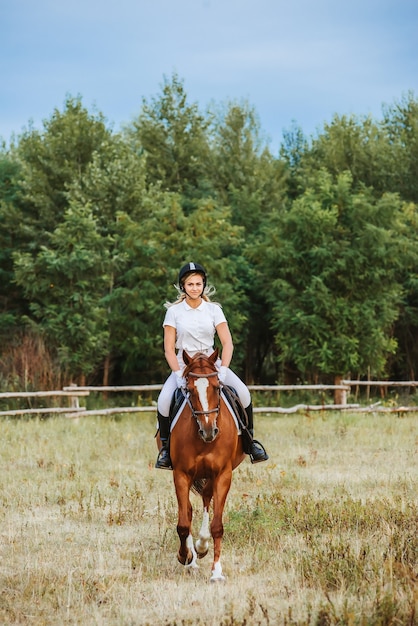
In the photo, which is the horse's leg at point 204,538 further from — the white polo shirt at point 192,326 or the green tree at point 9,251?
the green tree at point 9,251

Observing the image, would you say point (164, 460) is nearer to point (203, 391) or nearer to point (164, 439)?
point (164, 439)

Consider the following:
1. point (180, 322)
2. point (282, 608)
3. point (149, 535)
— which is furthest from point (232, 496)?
point (282, 608)

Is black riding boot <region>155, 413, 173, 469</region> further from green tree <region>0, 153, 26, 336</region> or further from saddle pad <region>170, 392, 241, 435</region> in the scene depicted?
green tree <region>0, 153, 26, 336</region>

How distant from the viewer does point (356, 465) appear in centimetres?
1330

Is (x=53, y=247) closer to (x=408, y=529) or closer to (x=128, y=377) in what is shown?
(x=128, y=377)

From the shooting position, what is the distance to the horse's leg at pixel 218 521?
676 centimetres

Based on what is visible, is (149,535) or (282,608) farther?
(149,535)

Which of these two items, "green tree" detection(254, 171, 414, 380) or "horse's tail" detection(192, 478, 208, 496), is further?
"green tree" detection(254, 171, 414, 380)

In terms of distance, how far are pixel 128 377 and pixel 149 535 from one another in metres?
24.5

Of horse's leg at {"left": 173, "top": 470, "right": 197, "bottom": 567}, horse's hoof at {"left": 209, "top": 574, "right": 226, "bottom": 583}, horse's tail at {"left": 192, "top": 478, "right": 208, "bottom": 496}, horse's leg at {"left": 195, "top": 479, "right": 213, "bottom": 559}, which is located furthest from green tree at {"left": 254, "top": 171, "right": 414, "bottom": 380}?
horse's hoof at {"left": 209, "top": 574, "right": 226, "bottom": 583}

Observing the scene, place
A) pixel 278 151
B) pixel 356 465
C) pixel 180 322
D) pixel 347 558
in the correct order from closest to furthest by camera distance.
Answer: pixel 347 558 < pixel 180 322 < pixel 356 465 < pixel 278 151

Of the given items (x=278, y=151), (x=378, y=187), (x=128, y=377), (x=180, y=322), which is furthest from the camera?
(x=278, y=151)

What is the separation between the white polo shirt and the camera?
24.3ft

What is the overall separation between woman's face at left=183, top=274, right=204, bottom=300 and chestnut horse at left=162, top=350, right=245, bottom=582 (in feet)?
2.40
